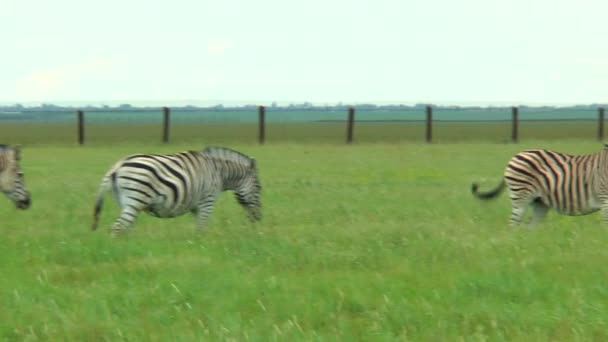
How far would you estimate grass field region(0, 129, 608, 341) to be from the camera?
7.09m

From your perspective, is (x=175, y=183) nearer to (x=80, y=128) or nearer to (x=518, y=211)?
(x=518, y=211)

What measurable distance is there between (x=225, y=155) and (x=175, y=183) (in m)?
1.31

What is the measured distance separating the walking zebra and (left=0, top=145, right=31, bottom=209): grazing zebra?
257 inches

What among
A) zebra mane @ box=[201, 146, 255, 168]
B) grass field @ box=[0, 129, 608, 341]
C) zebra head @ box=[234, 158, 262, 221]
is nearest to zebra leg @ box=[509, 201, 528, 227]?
grass field @ box=[0, 129, 608, 341]

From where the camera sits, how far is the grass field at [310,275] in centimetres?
709

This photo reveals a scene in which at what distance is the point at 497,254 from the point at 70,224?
583 centimetres

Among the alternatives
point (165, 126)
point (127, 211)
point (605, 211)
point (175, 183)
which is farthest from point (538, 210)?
point (165, 126)

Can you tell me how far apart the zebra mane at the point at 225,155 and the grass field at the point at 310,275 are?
0.82 metres

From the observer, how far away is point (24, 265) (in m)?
9.55

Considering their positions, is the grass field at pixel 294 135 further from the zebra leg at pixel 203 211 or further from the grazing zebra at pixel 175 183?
the zebra leg at pixel 203 211

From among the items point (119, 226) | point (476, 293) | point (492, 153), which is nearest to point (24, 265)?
point (119, 226)

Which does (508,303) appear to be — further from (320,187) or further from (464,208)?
(320,187)

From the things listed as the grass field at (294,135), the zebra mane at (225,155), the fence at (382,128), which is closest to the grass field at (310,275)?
the zebra mane at (225,155)

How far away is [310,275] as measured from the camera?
8.98 meters
